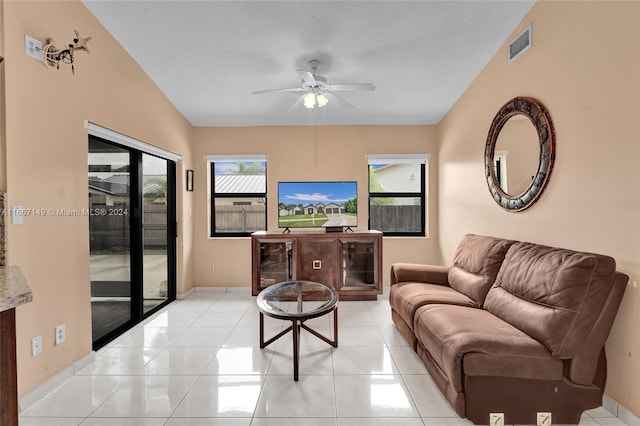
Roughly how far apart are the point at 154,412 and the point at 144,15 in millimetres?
2971

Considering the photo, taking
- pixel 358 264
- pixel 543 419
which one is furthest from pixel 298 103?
pixel 543 419

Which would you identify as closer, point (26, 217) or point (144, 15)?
point (26, 217)

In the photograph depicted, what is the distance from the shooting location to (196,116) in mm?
4055

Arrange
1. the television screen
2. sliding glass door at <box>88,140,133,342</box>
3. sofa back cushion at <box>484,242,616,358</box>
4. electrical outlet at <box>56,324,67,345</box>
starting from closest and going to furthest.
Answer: sofa back cushion at <box>484,242,616,358</box> < electrical outlet at <box>56,324,67,345</box> < sliding glass door at <box>88,140,133,342</box> < the television screen

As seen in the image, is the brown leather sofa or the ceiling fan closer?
the brown leather sofa

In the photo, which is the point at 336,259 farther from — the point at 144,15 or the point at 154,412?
the point at 144,15

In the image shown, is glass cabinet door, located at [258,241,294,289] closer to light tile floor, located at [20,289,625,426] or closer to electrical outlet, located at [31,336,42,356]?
light tile floor, located at [20,289,625,426]

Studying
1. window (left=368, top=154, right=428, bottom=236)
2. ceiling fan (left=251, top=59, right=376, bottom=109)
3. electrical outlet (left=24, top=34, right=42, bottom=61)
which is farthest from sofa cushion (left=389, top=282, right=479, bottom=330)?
electrical outlet (left=24, top=34, right=42, bottom=61)

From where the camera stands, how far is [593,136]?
187cm

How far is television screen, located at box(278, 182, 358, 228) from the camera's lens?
423 cm

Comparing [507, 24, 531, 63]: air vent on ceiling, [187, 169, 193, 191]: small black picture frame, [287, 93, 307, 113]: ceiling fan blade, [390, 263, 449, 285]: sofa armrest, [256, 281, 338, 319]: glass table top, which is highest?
[507, 24, 531, 63]: air vent on ceiling

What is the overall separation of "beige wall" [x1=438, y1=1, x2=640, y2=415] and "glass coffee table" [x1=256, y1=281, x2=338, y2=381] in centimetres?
177

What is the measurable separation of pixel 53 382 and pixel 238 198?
289 centimetres

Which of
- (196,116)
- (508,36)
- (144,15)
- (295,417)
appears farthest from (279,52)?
(295,417)
